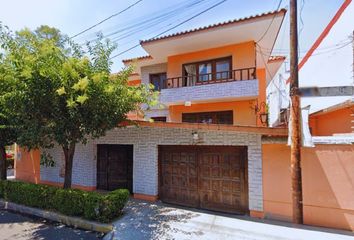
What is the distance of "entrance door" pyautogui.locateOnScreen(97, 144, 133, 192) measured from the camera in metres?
10.3

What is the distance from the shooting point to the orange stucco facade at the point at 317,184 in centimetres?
601

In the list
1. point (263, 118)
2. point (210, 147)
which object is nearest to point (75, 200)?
point (210, 147)

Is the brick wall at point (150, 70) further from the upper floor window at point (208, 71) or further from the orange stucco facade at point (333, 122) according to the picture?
the orange stucco facade at point (333, 122)

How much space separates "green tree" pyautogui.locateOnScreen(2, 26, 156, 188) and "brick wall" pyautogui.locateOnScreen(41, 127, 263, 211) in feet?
7.02

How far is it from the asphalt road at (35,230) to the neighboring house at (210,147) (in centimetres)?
313

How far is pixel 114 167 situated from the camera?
1061 centimetres

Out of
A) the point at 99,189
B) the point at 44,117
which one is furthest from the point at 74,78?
the point at 99,189

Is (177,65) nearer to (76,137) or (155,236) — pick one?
(76,137)

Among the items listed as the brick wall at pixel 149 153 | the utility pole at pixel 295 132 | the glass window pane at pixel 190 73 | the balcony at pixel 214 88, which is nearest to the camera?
the utility pole at pixel 295 132

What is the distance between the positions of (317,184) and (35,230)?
8.44 meters

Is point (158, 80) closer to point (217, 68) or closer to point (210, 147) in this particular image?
point (217, 68)

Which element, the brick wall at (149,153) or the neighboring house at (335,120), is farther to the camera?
the neighboring house at (335,120)

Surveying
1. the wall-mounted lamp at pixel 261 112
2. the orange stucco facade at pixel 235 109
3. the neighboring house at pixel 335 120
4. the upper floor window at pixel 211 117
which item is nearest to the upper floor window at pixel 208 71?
the orange stucco facade at pixel 235 109

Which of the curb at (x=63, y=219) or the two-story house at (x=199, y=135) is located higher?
the two-story house at (x=199, y=135)
